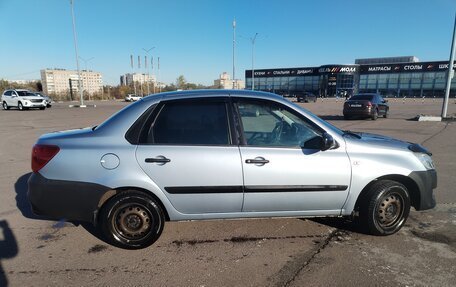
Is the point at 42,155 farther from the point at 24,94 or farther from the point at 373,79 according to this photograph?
the point at 373,79

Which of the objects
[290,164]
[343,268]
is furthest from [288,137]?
[343,268]

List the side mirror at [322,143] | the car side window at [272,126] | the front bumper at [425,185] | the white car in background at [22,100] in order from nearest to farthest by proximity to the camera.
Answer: the side mirror at [322,143] → the car side window at [272,126] → the front bumper at [425,185] → the white car in background at [22,100]

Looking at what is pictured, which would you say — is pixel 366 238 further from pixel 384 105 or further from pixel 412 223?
pixel 384 105

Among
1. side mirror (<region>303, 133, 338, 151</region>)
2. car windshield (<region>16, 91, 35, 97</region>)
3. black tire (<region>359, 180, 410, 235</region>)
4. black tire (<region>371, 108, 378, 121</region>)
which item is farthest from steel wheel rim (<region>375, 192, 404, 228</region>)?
car windshield (<region>16, 91, 35, 97</region>)

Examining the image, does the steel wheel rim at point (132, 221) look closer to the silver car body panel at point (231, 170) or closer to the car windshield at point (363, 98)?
the silver car body panel at point (231, 170)

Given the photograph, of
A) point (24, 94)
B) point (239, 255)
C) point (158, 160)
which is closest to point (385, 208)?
point (239, 255)

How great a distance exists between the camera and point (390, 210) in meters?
3.66

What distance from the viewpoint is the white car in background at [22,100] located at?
27.7m

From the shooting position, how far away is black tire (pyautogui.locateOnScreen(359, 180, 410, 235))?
11.6 ft

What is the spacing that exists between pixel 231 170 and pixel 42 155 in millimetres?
2023

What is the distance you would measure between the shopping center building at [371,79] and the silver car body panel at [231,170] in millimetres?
87107

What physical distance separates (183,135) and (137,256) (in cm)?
138

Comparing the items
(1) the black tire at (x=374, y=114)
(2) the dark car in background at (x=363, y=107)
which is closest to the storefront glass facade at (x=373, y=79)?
(2) the dark car in background at (x=363, y=107)

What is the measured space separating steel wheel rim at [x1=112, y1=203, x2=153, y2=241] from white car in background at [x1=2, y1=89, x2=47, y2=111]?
97.6 ft
